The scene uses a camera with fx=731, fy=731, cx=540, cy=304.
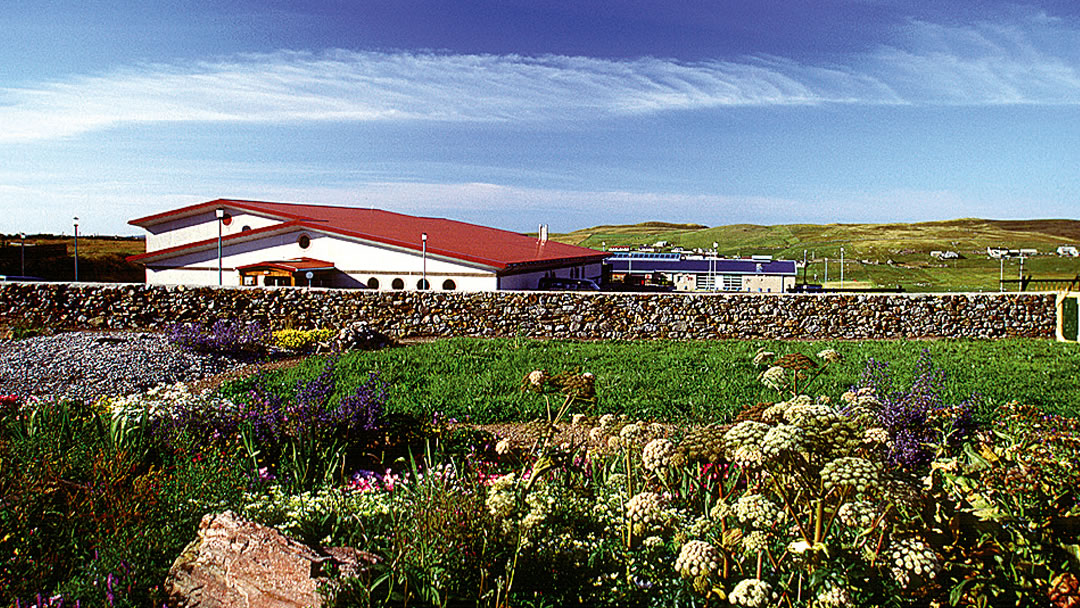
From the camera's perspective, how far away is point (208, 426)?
594 cm

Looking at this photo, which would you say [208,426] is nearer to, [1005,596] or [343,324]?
[1005,596]

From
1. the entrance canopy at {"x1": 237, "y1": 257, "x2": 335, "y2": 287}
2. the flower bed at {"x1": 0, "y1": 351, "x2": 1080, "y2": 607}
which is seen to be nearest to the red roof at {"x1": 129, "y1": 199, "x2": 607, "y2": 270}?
the entrance canopy at {"x1": 237, "y1": 257, "x2": 335, "y2": 287}

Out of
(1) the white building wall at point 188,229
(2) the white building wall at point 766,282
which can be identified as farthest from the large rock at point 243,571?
(2) the white building wall at point 766,282

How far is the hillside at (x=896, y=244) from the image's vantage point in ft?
258

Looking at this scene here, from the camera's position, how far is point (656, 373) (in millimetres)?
10898

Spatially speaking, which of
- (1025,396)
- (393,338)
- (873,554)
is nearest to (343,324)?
(393,338)

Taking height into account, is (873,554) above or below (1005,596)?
above

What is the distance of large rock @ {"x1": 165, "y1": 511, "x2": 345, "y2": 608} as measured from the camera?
3285mm

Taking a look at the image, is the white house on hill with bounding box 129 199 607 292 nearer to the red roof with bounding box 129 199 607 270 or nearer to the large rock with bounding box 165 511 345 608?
the red roof with bounding box 129 199 607 270

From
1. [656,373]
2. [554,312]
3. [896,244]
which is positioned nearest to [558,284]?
[554,312]

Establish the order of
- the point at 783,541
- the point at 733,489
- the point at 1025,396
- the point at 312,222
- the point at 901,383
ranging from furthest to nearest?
the point at 312,222 < the point at 901,383 < the point at 1025,396 < the point at 733,489 < the point at 783,541

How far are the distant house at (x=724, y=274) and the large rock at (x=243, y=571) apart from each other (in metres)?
40.0

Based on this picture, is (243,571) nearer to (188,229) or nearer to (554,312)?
(554,312)

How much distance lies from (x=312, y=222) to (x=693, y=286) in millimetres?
25302
